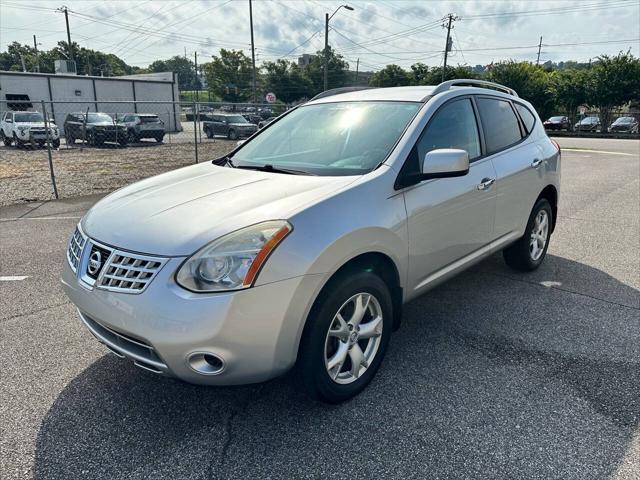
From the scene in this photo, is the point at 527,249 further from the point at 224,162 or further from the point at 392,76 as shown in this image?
the point at 392,76

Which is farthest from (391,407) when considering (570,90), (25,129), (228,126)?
(570,90)

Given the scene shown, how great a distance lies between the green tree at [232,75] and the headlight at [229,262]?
59.2 metres

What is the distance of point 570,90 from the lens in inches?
1532

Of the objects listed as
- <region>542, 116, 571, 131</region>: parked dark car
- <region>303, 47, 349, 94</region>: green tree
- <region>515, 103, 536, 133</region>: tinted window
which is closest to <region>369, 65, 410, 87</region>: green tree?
<region>303, 47, 349, 94</region>: green tree

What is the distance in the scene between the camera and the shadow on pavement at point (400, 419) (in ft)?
7.55

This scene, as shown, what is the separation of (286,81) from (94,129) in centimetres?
4088

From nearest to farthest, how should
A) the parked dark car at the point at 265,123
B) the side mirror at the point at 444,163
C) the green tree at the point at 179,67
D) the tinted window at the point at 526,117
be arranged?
the side mirror at the point at 444,163 → the parked dark car at the point at 265,123 → the tinted window at the point at 526,117 → the green tree at the point at 179,67

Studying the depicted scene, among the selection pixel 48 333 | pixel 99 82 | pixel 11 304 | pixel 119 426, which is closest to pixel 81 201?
pixel 11 304

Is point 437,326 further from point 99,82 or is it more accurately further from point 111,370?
point 99,82

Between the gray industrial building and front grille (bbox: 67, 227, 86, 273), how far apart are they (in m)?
25.9

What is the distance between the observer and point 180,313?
7.13ft

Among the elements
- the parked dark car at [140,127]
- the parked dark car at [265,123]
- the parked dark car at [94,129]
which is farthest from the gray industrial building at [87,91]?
the parked dark car at [265,123]

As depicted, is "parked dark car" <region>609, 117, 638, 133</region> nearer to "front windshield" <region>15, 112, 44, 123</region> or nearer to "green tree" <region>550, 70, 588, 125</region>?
"green tree" <region>550, 70, 588, 125</region>

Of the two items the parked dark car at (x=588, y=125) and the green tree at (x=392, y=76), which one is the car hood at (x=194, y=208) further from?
the green tree at (x=392, y=76)
